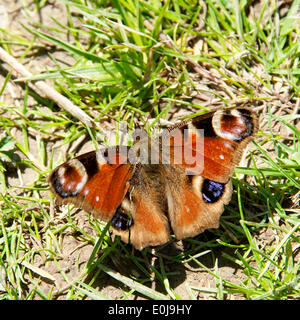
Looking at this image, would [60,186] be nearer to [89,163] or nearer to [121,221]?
[89,163]

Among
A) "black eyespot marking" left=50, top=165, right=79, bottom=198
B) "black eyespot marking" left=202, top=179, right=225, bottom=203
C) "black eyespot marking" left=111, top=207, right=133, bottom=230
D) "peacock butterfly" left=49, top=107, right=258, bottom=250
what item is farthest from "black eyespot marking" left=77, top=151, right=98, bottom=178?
"black eyespot marking" left=202, top=179, right=225, bottom=203

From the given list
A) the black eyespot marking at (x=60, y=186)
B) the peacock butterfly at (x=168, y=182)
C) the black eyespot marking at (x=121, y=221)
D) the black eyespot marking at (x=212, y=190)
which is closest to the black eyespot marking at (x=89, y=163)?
the peacock butterfly at (x=168, y=182)

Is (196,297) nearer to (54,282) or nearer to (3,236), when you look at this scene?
(54,282)

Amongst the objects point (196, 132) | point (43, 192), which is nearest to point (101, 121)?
point (43, 192)

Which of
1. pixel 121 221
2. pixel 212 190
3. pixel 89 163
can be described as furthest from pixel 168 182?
pixel 89 163

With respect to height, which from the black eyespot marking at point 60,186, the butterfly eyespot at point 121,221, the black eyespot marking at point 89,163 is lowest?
the butterfly eyespot at point 121,221

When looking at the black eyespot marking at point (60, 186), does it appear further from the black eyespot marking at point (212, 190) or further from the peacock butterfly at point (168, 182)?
the black eyespot marking at point (212, 190)

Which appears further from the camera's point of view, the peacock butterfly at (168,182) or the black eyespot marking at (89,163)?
the black eyespot marking at (89,163)
